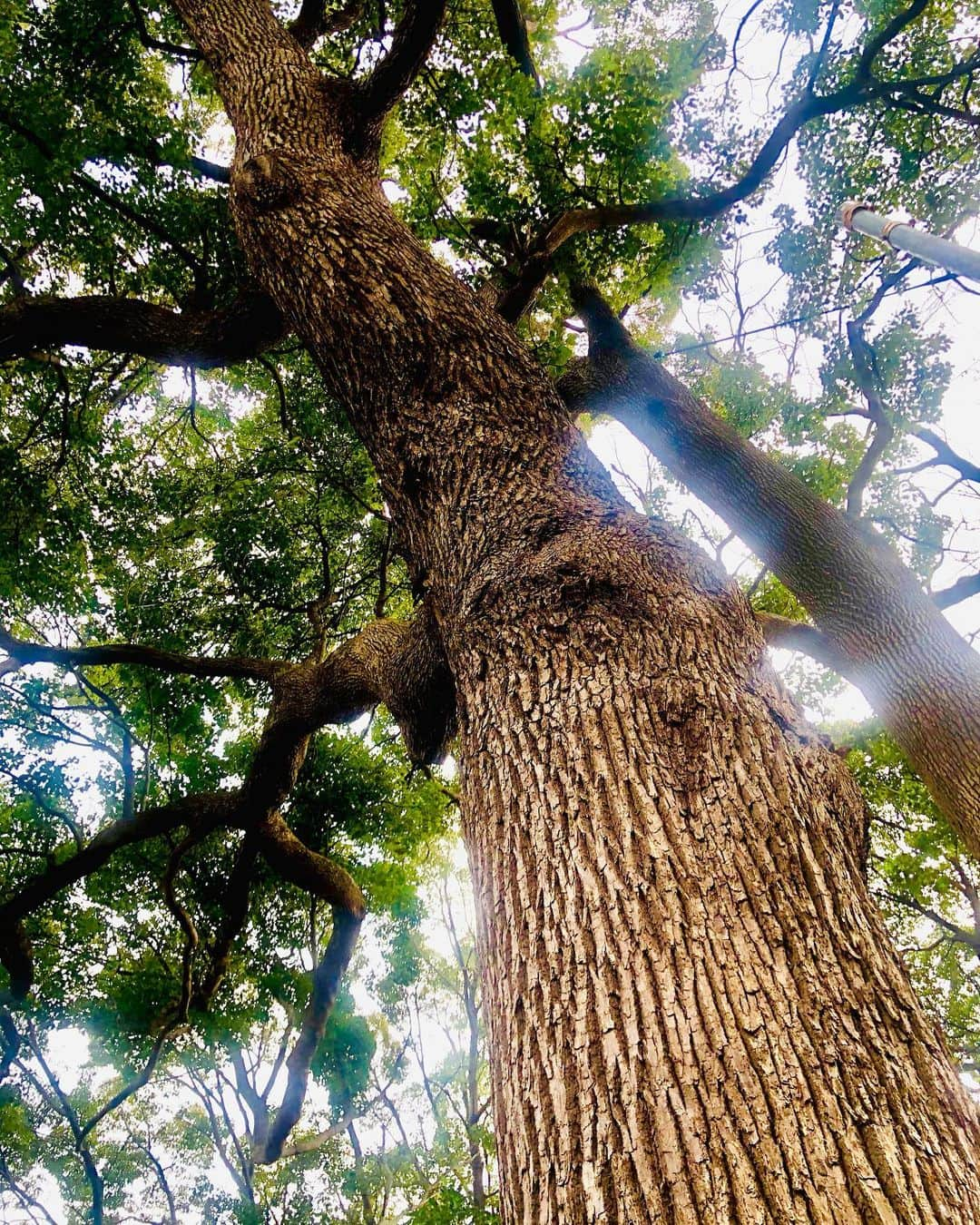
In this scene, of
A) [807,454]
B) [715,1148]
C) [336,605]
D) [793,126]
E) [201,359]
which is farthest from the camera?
[336,605]

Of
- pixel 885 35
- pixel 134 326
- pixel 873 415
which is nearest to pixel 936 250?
pixel 885 35

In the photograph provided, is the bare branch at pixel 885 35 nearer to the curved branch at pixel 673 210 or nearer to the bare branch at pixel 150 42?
the curved branch at pixel 673 210

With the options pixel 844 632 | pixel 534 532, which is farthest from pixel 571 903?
pixel 844 632

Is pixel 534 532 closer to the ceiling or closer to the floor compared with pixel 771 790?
closer to the ceiling

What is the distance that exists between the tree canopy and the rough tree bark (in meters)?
1.70

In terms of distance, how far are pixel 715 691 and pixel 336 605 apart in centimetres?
770

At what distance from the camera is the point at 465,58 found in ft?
22.9

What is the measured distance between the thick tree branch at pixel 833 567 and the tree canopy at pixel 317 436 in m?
0.06

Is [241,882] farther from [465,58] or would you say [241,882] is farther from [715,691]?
[465,58]

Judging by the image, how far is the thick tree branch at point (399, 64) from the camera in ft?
13.3

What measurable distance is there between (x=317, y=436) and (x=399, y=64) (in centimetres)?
418

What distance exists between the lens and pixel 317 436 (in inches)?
305

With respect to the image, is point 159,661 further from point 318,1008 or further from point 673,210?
point 673,210

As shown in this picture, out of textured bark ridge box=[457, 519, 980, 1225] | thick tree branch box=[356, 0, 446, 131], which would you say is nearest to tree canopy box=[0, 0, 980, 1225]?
thick tree branch box=[356, 0, 446, 131]
